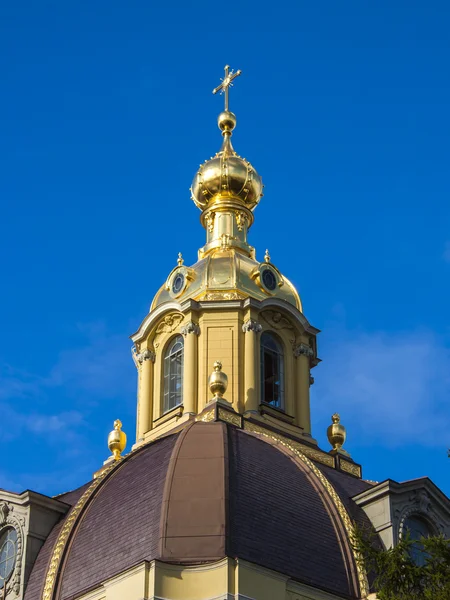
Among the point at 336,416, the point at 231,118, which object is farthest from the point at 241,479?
the point at 231,118

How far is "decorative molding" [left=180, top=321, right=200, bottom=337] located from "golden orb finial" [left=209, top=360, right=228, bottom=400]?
2375 millimetres

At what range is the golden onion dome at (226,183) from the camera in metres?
45.0

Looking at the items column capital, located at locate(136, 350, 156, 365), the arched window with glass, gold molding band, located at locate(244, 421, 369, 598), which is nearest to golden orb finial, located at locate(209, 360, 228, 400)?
gold molding band, located at locate(244, 421, 369, 598)

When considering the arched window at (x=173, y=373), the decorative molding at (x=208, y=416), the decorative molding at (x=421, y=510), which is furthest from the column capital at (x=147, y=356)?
the decorative molding at (x=421, y=510)

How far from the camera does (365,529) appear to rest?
107 ft

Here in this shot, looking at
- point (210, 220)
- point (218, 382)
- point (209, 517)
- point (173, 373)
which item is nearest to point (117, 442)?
point (173, 373)

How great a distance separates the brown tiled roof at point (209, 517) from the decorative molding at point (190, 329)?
5.97 meters

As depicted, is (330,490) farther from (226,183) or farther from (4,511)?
(226,183)

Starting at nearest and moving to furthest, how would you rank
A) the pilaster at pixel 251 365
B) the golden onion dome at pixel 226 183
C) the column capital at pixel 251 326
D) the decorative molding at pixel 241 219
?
the pilaster at pixel 251 365
the column capital at pixel 251 326
the decorative molding at pixel 241 219
the golden onion dome at pixel 226 183

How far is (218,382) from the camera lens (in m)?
37.7

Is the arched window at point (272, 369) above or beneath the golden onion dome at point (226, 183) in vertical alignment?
beneath

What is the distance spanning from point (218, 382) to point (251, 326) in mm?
3148

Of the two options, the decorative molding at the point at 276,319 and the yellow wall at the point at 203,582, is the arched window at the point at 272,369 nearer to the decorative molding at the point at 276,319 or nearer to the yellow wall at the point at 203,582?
the decorative molding at the point at 276,319

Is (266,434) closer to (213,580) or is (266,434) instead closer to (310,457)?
(310,457)
